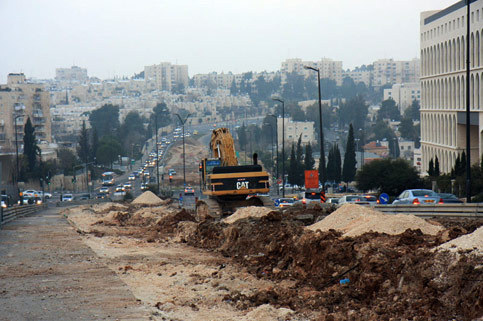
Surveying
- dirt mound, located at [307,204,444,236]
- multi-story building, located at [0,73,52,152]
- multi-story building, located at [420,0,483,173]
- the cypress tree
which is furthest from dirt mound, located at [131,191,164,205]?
multi-story building, located at [0,73,52,152]

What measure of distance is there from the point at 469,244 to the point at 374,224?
21.6ft

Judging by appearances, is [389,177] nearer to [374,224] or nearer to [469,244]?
[374,224]

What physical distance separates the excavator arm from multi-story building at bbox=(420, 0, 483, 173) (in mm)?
31550

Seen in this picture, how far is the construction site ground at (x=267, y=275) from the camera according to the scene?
47.7 ft

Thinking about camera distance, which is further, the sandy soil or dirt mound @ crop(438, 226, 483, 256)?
the sandy soil

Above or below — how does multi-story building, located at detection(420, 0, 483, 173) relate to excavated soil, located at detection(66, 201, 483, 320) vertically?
above

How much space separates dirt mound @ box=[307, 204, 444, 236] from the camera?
21102 mm

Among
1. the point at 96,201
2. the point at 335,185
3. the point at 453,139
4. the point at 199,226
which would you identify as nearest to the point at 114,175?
the point at 335,185

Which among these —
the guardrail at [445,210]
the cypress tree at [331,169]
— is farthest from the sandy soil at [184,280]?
the cypress tree at [331,169]

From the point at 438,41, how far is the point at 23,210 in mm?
48742

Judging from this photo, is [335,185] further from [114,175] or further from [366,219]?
[366,219]

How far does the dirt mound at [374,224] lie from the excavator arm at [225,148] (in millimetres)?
17586

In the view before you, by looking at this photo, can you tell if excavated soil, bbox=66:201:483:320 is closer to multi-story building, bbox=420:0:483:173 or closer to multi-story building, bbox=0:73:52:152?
multi-story building, bbox=420:0:483:173

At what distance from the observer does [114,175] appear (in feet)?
503
